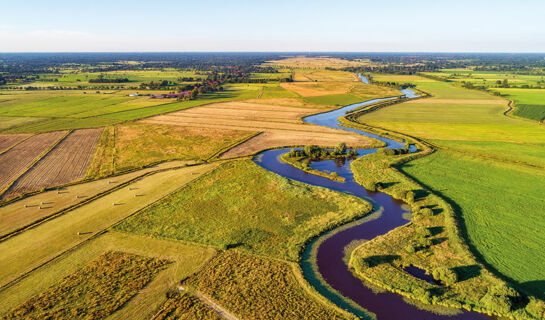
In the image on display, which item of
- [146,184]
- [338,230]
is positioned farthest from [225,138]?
[338,230]

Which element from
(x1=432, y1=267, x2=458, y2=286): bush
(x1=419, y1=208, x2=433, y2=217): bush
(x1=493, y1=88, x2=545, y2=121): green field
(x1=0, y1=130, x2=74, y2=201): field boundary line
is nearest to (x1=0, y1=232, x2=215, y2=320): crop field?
(x1=432, y1=267, x2=458, y2=286): bush

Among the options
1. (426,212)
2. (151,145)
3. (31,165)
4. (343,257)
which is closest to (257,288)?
(343,257)

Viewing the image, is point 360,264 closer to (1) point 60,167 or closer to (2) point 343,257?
(2) point 343,257

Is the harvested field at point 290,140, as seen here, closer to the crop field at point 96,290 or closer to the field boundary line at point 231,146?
the field boundary line at point 231,146

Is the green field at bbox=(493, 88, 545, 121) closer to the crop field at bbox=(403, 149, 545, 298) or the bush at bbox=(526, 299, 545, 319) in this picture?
the crop field at bbox=(403, 149, 545, 298)

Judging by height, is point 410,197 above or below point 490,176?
below
